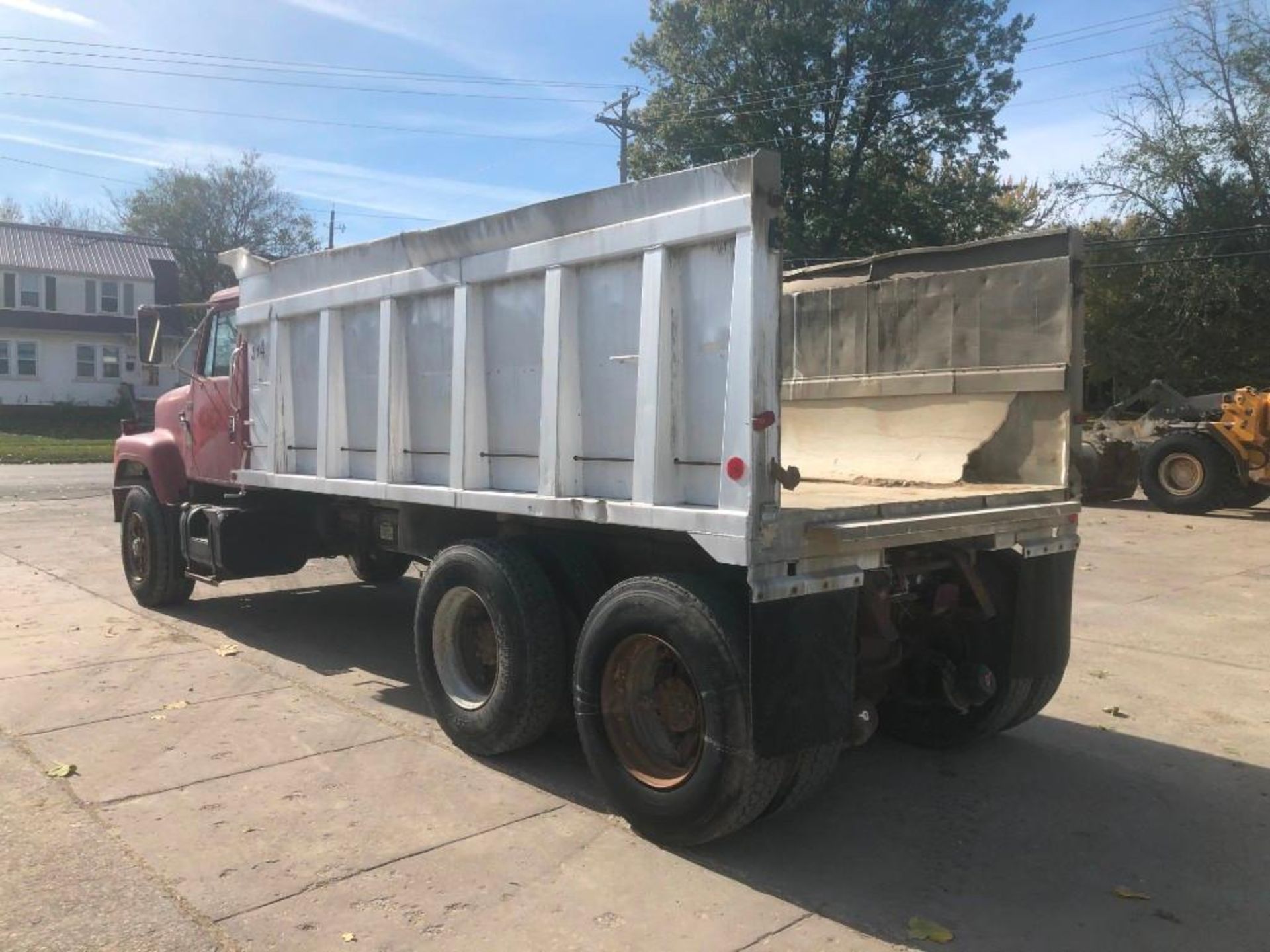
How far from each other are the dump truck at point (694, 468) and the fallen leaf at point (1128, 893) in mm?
1090

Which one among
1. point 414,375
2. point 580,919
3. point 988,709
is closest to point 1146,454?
point 988,709

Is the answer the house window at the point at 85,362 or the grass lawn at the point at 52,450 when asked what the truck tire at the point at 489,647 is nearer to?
the grass lawn at the point at 52,450

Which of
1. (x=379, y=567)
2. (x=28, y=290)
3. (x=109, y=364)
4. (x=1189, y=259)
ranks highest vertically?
(x=28, y=290)

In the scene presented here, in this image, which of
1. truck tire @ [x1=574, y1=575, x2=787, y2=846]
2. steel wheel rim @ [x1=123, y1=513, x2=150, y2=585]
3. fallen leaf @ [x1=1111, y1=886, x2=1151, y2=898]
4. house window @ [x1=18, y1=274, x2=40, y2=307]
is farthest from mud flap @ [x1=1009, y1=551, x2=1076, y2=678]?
house window @ [x1=18, y1=274, x2=40, y2=307]

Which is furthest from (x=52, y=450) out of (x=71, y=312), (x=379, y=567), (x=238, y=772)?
(x=238, y=772)

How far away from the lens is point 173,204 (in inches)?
2354

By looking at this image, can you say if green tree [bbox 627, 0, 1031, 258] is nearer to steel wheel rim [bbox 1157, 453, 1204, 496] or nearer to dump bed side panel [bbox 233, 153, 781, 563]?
steel wheel rim [bbox 1157, 453, 1204, 496]

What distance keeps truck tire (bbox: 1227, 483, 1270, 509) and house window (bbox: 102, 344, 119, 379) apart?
44.9 m

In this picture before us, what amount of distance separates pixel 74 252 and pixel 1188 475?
4799cm

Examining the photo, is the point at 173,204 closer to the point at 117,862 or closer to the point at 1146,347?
the point at 1146,347

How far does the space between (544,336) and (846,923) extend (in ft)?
9.24

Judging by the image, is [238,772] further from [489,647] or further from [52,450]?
[52,450]

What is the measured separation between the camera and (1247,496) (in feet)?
56.8

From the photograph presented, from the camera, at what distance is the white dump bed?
13.1ft
